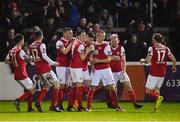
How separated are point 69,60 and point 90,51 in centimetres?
Result: 88

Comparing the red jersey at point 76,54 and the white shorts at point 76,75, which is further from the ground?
the red jersey at point 76,54

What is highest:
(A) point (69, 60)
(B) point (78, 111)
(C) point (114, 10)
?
(C) point (114, 10)

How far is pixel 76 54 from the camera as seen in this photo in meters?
20.2

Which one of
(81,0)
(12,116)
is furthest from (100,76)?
(81,0)

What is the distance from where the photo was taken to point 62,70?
66.6 ft

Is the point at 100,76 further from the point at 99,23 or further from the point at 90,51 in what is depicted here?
the point at 99,23

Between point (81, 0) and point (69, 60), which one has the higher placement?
point (81, 0)

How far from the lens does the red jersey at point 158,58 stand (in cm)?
2009

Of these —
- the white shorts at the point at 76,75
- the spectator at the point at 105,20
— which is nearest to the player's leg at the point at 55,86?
the white shorts at the point at 76,75

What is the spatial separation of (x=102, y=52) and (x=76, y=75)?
40.3 inches

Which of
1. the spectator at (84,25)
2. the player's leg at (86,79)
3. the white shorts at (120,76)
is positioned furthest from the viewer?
the spectator at (84,25)

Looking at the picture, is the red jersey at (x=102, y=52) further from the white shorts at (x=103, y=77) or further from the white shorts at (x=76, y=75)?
the white shorts at (x=76, y=75)

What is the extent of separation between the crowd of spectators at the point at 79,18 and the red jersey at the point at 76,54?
461 cm

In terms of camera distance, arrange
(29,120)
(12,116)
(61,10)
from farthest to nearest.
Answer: (61,10) < (12,116) < (29,120)
